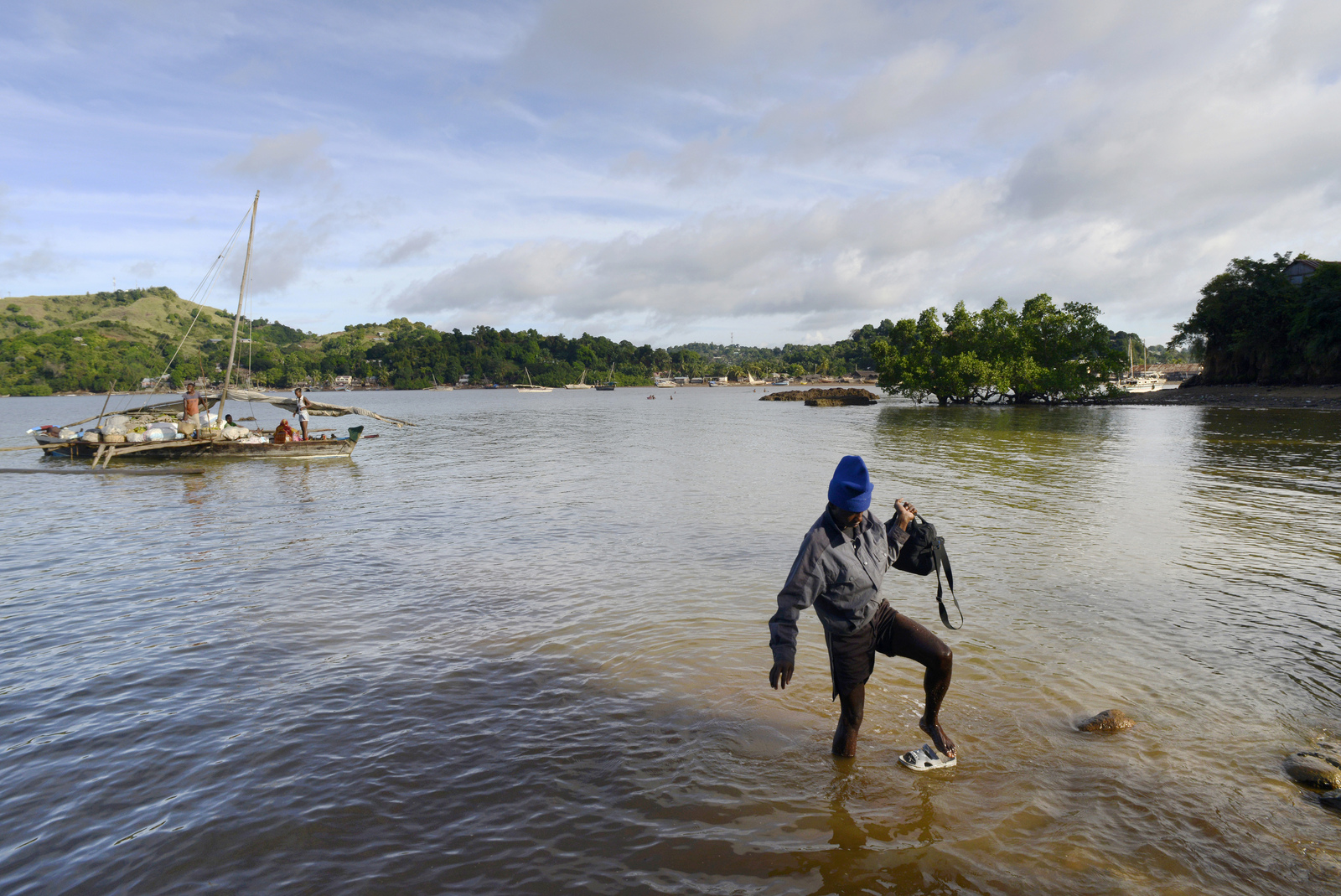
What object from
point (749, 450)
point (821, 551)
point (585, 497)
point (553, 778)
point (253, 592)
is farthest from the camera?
point (749, 450)

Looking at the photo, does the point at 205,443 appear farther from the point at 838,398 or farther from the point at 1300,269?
the point at 1300,269

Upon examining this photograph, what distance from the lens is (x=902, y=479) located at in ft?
79.3

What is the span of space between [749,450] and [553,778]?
105ft

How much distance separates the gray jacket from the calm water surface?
1421 mm

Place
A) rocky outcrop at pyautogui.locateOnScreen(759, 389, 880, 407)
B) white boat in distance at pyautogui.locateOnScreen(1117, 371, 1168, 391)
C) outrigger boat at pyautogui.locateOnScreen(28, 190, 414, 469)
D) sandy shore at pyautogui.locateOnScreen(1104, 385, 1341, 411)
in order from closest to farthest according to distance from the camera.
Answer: outrigger boat at pyautogui.locateOnScreen(28, 190, 414, 469) < sandy shore at pyautogui.locateOnScreen(1104, 385, 1341, 411) < rocky outcrop at pyautogui.locateOnScreen(759, 389, 880, 407) < white boat in distance at pyautogui.locateOnScreen(1117, 371, 1168, 391)

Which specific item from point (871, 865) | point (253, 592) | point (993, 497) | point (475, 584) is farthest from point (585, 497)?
point (871, 865)

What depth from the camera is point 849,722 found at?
5.84 m

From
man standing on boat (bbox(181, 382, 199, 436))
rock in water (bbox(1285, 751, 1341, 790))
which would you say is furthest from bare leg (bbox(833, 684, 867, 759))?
man standing on boat (bbox(181, 382, 199, 436))

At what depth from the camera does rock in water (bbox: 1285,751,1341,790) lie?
5.36m

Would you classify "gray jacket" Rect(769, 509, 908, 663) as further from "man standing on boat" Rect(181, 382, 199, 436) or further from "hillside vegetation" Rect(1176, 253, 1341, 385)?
"hillside vegetation" Rect(1176, 253, 1341, 385)

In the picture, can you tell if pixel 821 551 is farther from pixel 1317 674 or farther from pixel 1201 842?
pixel 1317 674

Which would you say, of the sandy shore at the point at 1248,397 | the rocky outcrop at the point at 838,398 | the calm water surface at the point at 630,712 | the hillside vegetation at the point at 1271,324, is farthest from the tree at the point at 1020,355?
the calm water surface at the point at 630,712

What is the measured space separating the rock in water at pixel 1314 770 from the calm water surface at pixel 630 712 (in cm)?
19

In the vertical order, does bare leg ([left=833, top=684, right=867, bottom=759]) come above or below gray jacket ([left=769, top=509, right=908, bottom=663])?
below
